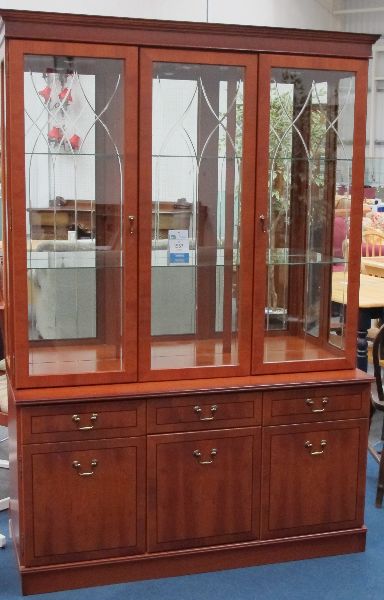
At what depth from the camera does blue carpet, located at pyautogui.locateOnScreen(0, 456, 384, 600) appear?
2.91 metres

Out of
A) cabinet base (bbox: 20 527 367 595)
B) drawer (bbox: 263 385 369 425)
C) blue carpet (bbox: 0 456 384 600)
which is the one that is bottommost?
blue carpet (bbox: 0 456 384 600)

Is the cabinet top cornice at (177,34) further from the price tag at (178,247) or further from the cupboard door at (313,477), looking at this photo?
the cupboard door at (313,477)

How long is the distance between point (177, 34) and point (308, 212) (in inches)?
34.0

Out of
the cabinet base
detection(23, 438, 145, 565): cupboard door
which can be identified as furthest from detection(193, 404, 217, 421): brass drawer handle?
the cabinet base

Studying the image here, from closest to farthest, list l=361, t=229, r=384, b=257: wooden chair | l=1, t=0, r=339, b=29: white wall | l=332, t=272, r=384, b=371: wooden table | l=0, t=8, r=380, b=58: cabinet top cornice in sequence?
l=0, t=8, r=380, b=58: cabinet top cornice < l=332, t=272, r=384, b=371: wooden table < l=361, t=229, r=384, b=257: wooden chair < l=1, t=0, r=339, b=29: white wall

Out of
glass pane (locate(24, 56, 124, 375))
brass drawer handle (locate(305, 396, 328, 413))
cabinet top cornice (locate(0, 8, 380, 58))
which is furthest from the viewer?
brass drawer handle (locate(305, 396, 328, 413))

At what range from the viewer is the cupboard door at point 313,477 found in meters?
3.12

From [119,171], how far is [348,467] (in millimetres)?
1441

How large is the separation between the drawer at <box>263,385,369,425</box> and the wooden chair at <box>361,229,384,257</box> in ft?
14.6

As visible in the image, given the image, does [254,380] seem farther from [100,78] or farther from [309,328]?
[100,78]

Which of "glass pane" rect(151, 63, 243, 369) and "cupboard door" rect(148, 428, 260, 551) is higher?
"glass pane" rect(151, 63, 243, 369)

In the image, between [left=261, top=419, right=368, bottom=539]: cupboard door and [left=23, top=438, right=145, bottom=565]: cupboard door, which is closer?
[left=23, top=438, right=145, bottom=565]: cupboard door

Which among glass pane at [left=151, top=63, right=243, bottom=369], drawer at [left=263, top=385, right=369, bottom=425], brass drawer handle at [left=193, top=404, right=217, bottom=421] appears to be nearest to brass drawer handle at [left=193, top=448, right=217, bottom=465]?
brass drawer handle at [left=193, top=404, right=217, bottom=421]

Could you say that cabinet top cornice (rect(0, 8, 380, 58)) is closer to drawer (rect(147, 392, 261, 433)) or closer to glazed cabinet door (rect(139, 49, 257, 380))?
glazed cabinet door (rect(139, 49, 257, 380))
